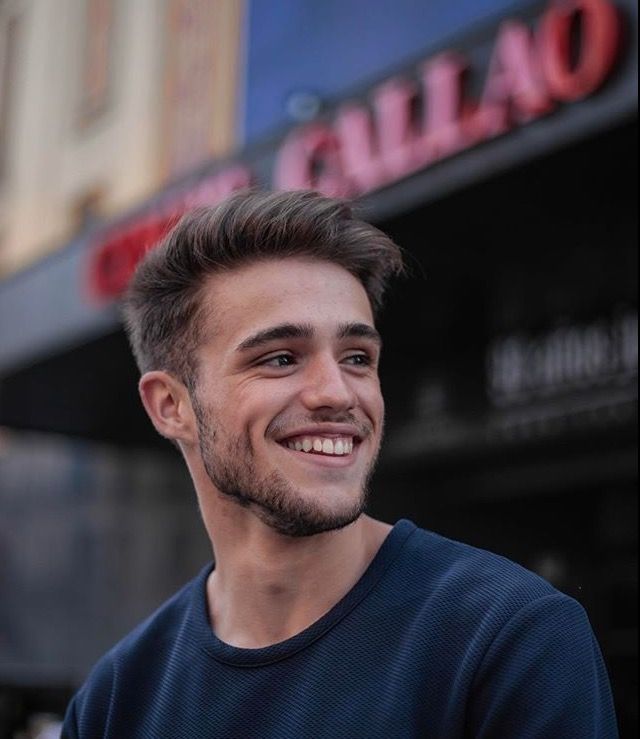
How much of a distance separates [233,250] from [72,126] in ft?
32.5

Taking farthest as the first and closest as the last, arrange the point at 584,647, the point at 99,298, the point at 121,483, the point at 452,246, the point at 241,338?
the point at 121,483 < the point at 99,298 < the point at 452,246 < the point at 241,338 < the point at 584,647

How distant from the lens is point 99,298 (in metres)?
8.53

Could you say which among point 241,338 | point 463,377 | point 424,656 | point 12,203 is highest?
point 12,203

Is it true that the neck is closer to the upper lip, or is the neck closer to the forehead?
the upper lip

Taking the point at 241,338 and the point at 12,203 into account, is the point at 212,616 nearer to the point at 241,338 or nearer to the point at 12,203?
the point at 241,338

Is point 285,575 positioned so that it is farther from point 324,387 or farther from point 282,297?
point 282,297

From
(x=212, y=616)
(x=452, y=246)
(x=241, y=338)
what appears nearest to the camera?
(x=241, y=338)

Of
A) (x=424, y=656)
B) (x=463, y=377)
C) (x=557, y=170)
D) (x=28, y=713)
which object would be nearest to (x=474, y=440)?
(x=463, y=377)

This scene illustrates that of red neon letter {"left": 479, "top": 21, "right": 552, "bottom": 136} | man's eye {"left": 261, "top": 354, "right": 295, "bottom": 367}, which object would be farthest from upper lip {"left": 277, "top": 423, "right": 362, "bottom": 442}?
red neon letter {"left": 479, "top": 21, "right": 552, "bottom": 136}

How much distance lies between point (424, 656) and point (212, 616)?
1.88 ft

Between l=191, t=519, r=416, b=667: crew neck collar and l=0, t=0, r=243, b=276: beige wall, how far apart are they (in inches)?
301

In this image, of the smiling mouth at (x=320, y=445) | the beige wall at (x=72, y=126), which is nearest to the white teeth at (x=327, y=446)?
the smiling mouth at (x=320, y=445)

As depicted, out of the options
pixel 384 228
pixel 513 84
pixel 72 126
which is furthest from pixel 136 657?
pixel 72 126

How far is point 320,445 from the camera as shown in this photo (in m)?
2.08
